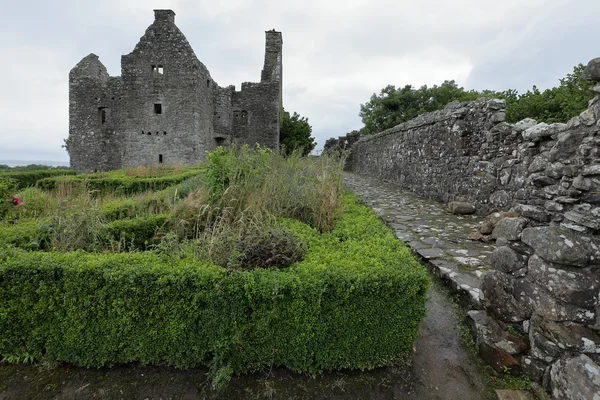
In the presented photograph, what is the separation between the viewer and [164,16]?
15.1m

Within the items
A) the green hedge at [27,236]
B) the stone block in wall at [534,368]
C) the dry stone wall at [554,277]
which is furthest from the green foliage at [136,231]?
the stone block in wall at [534,368]

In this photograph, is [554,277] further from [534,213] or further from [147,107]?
[147,107]

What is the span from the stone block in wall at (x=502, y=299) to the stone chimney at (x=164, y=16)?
59.1 feet

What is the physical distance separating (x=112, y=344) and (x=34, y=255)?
0.94 meters

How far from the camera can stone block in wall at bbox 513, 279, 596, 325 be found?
1830 mm

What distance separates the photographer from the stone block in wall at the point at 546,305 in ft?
6.00

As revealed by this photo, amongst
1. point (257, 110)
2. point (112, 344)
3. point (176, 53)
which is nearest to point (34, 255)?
point (112, 344)

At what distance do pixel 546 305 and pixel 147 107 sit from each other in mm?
17946

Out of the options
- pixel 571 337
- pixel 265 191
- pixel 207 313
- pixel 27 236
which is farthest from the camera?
pixel 265 191

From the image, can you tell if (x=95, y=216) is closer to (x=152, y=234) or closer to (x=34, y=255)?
(x=152, y=234)

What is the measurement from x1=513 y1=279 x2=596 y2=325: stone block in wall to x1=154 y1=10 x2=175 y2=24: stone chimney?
1822 cm

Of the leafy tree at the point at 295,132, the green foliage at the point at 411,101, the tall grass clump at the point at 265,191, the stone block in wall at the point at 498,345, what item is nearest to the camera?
the stone block in wall at the point at 498,345

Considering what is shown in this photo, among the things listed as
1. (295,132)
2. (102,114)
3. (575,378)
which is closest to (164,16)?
(102,114)

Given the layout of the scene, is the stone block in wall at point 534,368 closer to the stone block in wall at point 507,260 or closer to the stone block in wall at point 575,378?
the stone block in wall at point 575,378
